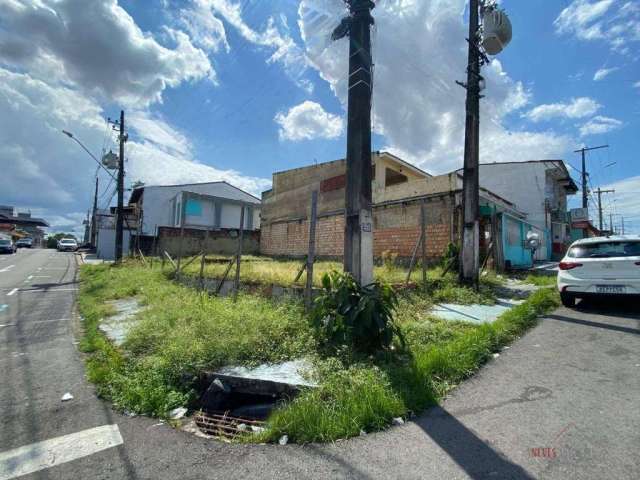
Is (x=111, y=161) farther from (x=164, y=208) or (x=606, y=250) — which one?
(x=606, y=250)

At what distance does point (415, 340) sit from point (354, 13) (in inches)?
178

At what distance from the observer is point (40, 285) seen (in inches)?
464

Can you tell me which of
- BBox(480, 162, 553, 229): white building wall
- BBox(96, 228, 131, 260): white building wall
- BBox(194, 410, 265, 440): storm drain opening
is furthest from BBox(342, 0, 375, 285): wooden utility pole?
BBox(96, 228, 131, 260): white building wall

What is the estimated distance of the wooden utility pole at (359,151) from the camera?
4.31m

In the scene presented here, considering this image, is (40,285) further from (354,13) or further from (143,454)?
(354,13)

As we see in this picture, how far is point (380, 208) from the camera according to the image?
43.8 ft

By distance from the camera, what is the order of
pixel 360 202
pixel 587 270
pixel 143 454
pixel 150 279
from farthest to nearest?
pixel 150 279
pixel 587 270
pixel 360 202
pixel 143 454

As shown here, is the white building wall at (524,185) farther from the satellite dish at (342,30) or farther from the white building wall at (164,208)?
the white building wall at (164,208)

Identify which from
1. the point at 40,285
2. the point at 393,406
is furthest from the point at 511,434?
the point at 40,285

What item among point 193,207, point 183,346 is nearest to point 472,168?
point 183,346

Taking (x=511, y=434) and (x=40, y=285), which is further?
(x=40, y=285)

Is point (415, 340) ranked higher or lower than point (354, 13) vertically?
lower

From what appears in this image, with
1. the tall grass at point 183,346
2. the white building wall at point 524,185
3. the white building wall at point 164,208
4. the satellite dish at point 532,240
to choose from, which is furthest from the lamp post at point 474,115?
the white building wall at point 164,208

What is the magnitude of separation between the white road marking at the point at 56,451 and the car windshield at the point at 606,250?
7785 mm
